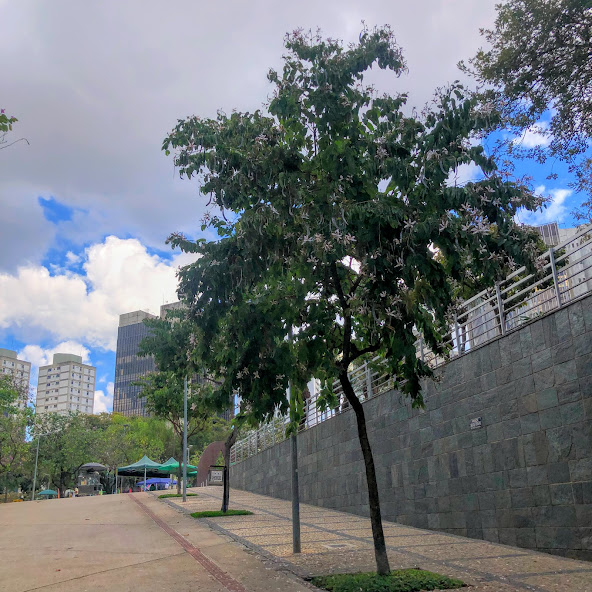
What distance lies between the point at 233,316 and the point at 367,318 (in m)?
1.78

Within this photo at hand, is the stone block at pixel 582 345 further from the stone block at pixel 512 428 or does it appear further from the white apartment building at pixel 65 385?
the white apartment building at pixel 65 385

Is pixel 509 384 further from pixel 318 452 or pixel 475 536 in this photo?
pixel 318 452

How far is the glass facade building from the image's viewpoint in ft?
414

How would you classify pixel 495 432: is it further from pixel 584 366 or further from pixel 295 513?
pixel 295 513

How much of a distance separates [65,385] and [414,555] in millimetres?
180337

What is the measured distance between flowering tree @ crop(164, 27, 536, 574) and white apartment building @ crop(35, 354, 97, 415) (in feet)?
589

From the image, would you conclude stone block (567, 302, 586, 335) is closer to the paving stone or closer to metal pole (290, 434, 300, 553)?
the paving stone

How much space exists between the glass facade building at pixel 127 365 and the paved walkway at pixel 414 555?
113125 millimetres

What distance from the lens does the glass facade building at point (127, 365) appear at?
4968 inches

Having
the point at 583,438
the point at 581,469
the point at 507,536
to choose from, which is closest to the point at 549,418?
the point at 583,438

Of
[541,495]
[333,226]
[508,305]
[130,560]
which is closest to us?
[333,226]

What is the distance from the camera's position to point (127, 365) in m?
131

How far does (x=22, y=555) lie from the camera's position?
9922 mm

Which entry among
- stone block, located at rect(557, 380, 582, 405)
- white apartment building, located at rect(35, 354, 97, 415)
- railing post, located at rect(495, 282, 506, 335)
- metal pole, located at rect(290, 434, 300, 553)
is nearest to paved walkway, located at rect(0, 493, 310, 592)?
metal pole, located at rect(290, 434, 300, 553)
